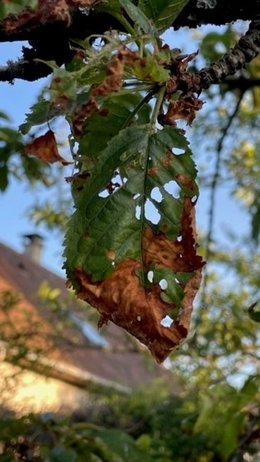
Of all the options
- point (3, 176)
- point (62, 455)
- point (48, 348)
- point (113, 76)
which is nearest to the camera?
point (113, 76)

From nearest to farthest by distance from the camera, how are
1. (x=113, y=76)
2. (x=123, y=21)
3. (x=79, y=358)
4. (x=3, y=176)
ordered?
(x=113, y=76) → (x=123, y=21) → (x=3, y=176) → (x=79, y=358)

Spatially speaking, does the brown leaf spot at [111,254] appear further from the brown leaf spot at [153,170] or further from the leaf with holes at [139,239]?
the brown leaf spot at [153,170]

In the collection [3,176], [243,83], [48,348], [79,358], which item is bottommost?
[3,176]

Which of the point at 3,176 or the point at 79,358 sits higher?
the point at 79,358

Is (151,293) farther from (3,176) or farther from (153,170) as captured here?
(3,176)

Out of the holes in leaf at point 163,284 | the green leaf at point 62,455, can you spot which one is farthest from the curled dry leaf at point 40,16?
the green leaf at point 62,455

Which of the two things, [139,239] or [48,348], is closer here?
[139,239]

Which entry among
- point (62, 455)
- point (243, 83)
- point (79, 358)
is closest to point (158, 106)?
point (62, 455)
